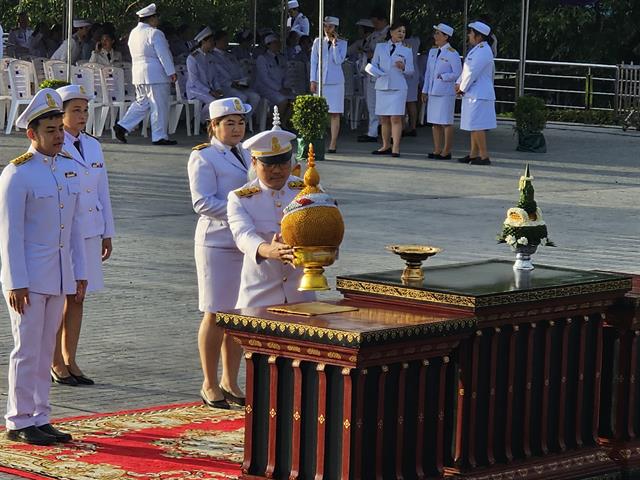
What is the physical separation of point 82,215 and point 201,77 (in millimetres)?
14041

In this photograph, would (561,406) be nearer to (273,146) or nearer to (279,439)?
(279,439)

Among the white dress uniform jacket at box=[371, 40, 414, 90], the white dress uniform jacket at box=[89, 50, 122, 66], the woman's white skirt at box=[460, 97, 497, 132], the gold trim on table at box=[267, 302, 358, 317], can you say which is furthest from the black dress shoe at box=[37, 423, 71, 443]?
the white dress uniform jacket at box=[89, 50, 122, 66]

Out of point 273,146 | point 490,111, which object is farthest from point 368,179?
point 273,146

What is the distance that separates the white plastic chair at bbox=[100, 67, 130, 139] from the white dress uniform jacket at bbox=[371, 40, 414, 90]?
3.68m

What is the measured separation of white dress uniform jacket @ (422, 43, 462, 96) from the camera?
2069 cm

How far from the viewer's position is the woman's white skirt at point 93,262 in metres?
8.86

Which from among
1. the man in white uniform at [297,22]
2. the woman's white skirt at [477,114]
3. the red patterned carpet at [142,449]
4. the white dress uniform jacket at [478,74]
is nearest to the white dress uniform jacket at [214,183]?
the red patterned carpet at [142,449]

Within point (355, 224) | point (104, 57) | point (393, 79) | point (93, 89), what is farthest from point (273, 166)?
point (104, 57)

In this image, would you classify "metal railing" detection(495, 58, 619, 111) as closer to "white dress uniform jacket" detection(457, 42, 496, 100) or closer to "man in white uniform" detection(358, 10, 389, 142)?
"man in white uniform" detection(358, 10, 389, 142)

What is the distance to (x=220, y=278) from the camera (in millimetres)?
8422

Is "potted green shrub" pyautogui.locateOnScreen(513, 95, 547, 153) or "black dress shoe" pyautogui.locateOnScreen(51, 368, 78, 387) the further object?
"potted green shrub" pyautogui.locateOnScreen(513, 95, 547, 153)

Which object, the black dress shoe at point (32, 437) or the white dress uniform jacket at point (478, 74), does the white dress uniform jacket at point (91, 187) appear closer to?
the black dress shoe at point (32, 437)

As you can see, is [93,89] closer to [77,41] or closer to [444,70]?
[77,41]

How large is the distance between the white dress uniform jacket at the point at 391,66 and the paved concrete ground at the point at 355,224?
1004 millimetres
